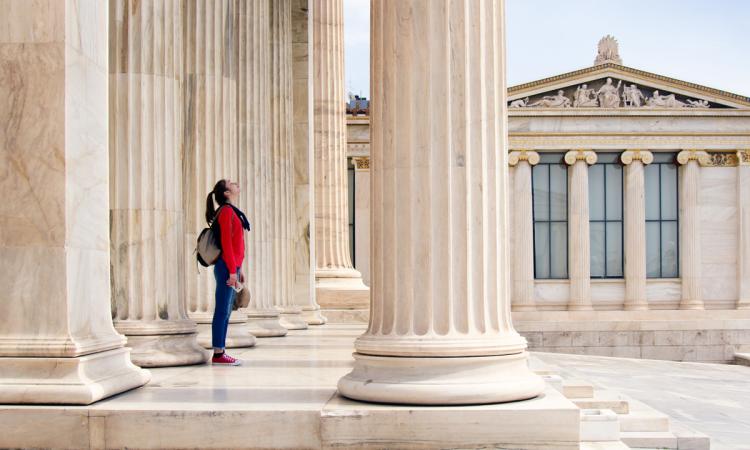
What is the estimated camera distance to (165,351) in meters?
20.8

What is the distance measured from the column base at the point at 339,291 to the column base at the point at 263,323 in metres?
14.7

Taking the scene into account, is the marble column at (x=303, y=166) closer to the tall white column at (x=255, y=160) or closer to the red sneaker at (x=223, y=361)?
the tall white column at (x=255, y=160)

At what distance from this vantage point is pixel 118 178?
2042cm

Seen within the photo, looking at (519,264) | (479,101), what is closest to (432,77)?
(479,101)

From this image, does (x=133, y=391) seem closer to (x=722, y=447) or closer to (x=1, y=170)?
→ (x=1, y=170)

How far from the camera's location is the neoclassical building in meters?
92.8

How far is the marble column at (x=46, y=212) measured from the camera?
14812 mm

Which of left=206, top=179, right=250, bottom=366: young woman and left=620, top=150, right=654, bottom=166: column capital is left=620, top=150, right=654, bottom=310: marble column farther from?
left=206, top=179, right=250, bottom=366: young woman

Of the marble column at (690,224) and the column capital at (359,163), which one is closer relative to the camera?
the column capital at (359,163)

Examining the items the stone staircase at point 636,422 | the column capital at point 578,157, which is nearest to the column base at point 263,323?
the stone staircase at point 636,422

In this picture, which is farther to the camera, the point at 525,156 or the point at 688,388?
the point at 525,156

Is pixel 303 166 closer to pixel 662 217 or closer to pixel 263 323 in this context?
pixel 263 323

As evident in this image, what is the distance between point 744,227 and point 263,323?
71452 mm

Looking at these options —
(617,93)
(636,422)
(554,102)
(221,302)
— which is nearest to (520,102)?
(554,102)
